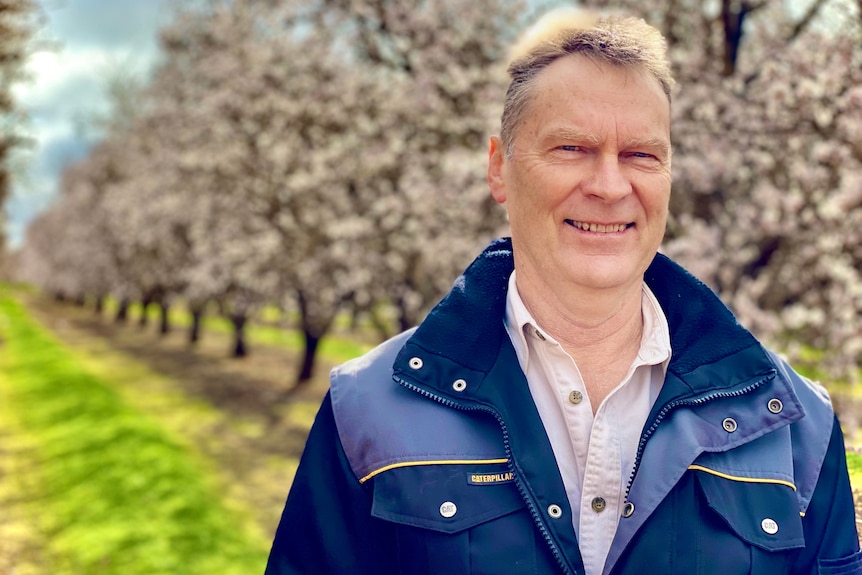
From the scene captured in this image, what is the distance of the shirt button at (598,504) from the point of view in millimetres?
A: 2365

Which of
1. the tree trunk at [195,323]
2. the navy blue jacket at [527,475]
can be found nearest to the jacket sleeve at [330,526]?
the navy blue jacket at [527,475]

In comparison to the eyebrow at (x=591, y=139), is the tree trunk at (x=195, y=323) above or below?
below

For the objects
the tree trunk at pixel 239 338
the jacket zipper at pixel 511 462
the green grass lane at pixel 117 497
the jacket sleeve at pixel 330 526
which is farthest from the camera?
the tree trunk at pixel 239 338

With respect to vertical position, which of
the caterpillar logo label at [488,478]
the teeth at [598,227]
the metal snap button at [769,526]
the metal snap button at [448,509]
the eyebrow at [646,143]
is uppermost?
the eyebrow at [646,143]

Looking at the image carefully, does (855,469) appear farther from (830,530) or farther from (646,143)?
(646,143)

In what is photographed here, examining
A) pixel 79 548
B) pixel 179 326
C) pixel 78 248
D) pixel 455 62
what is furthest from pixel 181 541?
pixel 78 248

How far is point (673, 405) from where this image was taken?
239cm

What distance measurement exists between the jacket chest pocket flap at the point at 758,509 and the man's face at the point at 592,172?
2.12 feet

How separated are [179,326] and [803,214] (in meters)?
40.1

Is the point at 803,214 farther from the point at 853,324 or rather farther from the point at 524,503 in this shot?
the point at 524,503

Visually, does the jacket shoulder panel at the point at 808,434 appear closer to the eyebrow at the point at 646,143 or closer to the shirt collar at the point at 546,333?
the shirt collar at the point at 546,333

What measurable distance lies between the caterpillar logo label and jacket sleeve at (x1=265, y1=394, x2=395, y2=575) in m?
0.30

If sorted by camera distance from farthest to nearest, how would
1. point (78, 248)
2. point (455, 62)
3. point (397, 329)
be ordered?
1. point (78, 248)
2. point (397, 329)
3. point (455, 62)

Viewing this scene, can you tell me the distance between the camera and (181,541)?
429 inches
